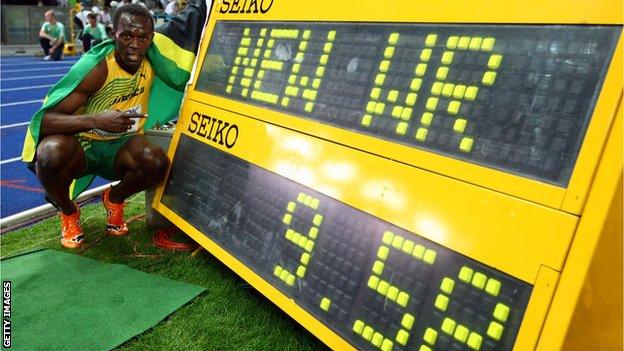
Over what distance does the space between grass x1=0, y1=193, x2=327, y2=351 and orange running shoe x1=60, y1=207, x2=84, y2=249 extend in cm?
5

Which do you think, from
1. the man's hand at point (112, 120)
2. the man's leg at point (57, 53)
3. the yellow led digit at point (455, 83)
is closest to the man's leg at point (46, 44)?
the man's leg at point (57, 53)

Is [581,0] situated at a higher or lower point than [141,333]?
higher

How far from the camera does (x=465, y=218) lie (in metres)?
1.27

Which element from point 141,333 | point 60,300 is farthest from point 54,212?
point 141,333

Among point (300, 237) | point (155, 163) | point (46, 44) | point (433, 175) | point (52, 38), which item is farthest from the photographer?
point (46, 44)

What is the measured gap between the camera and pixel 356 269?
5.00ft

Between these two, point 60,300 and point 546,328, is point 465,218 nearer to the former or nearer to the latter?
point 546,328

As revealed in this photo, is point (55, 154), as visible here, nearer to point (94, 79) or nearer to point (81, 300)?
point (94, 79)

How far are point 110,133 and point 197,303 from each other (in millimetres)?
1217

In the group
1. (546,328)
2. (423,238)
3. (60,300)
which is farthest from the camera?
(60,300)

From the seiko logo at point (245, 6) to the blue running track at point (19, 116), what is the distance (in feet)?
7.59

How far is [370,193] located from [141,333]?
42.5 inches

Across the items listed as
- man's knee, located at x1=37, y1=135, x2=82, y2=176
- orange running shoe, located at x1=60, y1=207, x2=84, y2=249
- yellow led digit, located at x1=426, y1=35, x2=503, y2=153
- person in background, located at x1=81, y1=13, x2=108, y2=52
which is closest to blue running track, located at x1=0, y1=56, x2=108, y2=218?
person in background, located at x1=81, y1=13, x2=108, y2=52

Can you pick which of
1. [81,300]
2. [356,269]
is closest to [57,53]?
[81,300]
